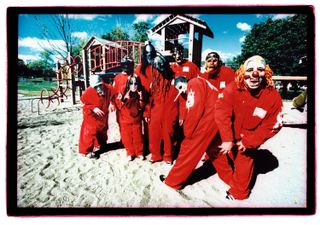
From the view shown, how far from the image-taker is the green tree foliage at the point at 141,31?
3.20 m

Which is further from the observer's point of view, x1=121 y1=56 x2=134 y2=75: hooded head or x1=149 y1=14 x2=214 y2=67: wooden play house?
x1=121 y1=56 x2=134 y2=75: hooded head

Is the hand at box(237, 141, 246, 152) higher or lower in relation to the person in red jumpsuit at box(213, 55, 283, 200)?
Answer: lower

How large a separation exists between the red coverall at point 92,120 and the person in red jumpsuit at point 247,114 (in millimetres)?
1742

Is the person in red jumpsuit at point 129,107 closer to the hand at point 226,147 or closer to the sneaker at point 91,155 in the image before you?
the sneaker at point 91,155

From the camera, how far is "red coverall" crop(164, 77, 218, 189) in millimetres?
3088

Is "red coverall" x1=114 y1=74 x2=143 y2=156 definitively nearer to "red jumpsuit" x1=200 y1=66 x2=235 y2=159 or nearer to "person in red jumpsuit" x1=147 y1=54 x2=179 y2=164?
"person in red jumpsuit" x1=147 y1=54 x2=179 y2=164

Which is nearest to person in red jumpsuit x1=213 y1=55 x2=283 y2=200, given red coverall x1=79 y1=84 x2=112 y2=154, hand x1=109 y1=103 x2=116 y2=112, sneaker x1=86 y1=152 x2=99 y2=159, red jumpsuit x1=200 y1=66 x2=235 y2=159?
red jumpsuit x1=200 y1=66 x2=235 y2=159

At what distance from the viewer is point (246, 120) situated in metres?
3.04

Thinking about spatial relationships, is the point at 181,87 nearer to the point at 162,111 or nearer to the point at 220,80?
the point at 162,111

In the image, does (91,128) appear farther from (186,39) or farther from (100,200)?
(186,39)

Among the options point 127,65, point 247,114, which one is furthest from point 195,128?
point 127,65

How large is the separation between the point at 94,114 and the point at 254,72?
2444 millimetres

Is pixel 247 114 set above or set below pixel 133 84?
below

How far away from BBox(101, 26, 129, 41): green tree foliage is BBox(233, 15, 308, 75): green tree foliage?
1657mm
